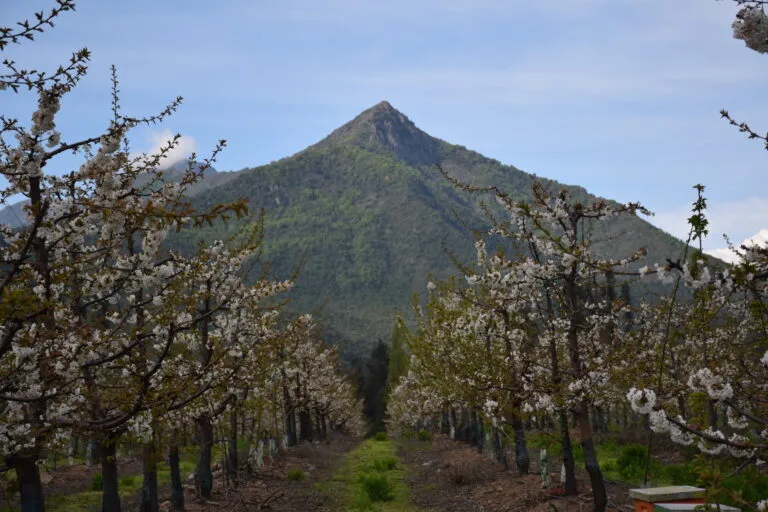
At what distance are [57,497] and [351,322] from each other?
138m

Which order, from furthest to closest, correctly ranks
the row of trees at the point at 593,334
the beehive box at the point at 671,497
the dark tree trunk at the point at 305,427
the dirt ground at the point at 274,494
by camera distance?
the dark tree trunk at the point at 305,427 → the dirt ground at the point at 274,494 → the beehive box at the point at 671,497 → the row of trees at the point at 593,334

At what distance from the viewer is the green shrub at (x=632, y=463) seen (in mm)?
17062

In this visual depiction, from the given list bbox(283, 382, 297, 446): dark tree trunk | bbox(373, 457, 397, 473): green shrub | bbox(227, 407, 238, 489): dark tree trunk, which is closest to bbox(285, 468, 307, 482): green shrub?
bbox(227, 407, 238, 489): dark tree trunk

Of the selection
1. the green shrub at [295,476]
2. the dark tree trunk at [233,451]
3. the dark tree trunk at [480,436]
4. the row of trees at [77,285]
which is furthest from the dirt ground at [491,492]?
the row of trees at [77,285]

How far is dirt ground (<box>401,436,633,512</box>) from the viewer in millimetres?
13438

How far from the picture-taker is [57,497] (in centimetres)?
1864

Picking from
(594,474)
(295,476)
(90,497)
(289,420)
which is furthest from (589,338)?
(289,420)

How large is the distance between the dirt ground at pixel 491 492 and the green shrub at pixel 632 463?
1.34 m

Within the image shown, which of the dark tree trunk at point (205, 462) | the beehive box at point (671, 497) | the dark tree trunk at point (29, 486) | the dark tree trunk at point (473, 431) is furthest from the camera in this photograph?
the dark tree trunk at point (473, 431)

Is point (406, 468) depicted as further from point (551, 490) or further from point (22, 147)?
point (22, 147)

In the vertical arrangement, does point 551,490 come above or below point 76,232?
below

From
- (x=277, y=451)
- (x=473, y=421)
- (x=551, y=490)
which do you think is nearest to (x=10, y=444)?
(x=551, y=490)

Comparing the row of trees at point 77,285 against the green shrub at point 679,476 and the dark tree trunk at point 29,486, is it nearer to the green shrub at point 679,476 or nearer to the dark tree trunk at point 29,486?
the dark tree trunk at point 29,486

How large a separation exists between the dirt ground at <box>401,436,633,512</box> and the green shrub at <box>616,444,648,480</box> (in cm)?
134
